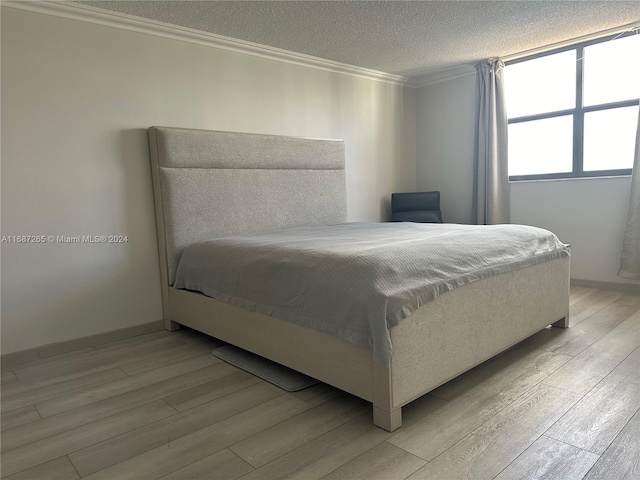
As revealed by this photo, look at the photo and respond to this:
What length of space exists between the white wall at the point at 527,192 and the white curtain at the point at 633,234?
0.11 metres

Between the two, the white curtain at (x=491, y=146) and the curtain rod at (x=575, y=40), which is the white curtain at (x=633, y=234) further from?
the white curtain at (x=491, y=146)

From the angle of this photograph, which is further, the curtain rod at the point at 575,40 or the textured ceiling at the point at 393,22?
the curtain rod at the point at 575,40

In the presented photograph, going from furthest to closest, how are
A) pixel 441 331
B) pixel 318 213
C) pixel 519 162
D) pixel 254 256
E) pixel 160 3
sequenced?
1. pixel 519 162
2. pixel 318 213
3. pixel 160 3
4. pixel 254 256
5. pixel 441 331

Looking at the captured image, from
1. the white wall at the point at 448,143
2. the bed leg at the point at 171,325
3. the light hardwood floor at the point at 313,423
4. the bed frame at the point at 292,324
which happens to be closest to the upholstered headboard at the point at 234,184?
the bed frame at the point at 292,324

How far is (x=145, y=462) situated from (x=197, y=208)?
1.93m

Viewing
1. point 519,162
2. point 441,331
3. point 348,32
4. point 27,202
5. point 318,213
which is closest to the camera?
point 441,331

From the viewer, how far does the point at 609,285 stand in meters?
3.91

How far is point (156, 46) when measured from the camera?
317 cm

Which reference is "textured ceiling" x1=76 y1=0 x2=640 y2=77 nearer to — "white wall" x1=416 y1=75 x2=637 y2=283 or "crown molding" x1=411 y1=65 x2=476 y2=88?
"crown molding" x1=411 y1=65 x2=476 y2=88

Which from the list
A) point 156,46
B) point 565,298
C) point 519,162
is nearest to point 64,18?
point 156,46

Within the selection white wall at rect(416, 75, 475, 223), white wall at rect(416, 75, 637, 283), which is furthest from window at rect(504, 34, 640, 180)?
white wall at rect(416, 75, 475, 223)

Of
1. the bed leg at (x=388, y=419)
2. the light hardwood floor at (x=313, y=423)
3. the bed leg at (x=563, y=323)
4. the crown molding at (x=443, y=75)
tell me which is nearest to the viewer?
the light hardwood floor at (x=313, y=423)

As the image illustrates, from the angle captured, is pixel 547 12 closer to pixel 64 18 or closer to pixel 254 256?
pixel 254 256

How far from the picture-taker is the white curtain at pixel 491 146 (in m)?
4.40
